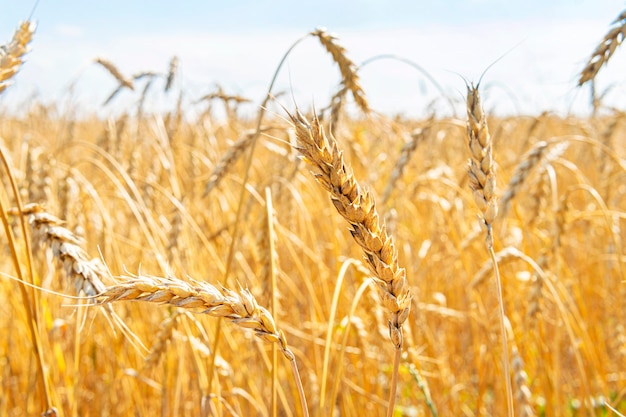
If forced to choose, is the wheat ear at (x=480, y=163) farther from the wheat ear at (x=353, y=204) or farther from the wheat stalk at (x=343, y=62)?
the wheat stalk at (x=343, y=62)

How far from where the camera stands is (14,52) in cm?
86

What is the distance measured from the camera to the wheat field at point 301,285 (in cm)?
72

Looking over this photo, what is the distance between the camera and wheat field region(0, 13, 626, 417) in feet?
2.35

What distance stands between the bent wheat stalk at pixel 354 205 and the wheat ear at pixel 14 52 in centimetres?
48

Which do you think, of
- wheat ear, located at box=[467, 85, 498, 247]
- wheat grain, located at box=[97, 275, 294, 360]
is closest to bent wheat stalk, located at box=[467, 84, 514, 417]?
wheat ear, located at box=[467, 85, 498, 247]

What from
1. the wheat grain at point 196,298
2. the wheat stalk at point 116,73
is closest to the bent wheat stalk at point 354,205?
the wheat grain at point 196,298

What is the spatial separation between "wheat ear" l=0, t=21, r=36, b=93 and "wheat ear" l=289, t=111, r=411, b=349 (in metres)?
0.48

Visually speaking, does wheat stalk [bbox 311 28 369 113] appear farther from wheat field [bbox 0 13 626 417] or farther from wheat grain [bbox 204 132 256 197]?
wheat grain [bbox 204 132 256 197]

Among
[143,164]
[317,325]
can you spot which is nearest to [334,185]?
[317,325]

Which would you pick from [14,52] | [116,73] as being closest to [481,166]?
[14,52]

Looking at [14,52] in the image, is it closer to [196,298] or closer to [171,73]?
[196,298]

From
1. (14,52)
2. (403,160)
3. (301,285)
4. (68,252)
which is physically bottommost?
(301,285)

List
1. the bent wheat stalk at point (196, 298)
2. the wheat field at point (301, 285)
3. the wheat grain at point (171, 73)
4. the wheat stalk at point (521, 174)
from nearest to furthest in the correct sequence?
the bent wheat stalk at point (196, 298) < the wheat field at point (301, 285) < the wheat stalk at point (521, 174) < the wheat grain at point (171, 73)

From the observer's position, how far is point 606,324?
2555mm
